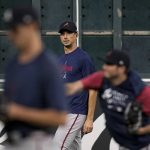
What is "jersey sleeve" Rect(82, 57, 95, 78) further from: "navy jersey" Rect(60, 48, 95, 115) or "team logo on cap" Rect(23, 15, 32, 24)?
"team logo on cap" Rect(23, 15, 32, 24)

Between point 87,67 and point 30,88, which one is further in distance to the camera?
point 87,67

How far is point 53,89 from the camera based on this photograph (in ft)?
14.5

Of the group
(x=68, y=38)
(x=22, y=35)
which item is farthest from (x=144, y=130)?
(x=68, y=38)

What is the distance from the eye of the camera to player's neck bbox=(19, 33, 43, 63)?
4449mm

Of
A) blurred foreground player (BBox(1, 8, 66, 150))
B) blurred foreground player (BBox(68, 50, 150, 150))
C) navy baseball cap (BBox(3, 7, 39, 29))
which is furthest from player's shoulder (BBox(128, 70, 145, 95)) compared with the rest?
navy baseball cap (BBox(3, 7, 39, 29))

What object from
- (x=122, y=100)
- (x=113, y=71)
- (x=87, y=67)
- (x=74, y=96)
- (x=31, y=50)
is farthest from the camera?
(x=74, y=96)

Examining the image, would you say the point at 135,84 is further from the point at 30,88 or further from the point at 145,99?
the point at 30,88

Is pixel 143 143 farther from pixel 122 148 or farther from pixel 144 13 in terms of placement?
pixel 144 13

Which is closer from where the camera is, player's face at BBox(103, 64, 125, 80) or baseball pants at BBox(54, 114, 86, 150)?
player's face at BBox(103, 64, 125, 80)

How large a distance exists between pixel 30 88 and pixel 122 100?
5.53 feet

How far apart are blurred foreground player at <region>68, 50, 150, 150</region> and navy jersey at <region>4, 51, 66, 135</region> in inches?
55.2

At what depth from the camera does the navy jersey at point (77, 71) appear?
26.6ft

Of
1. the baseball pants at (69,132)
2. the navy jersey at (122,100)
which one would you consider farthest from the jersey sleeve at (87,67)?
the navy jersey at (122,100)

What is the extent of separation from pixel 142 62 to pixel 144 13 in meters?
0.58
